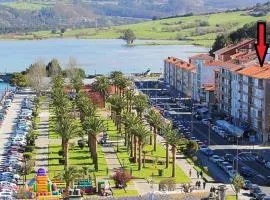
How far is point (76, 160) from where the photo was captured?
188ft

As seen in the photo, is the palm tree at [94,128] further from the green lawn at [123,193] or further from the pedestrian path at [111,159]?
the green lawn at [123,193]

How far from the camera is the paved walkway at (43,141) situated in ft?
186

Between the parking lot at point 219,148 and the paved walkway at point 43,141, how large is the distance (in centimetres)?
1160

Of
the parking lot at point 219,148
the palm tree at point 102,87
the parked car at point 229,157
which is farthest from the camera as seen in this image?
the palm tree at point 102,87

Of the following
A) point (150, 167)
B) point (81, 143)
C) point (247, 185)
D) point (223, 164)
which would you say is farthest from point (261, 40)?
point (81, 143)

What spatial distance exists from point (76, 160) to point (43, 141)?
10.3m

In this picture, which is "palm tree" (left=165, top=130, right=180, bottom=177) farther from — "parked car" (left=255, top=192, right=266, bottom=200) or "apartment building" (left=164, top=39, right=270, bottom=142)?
"apartment building" (left=164, top=39, right=270, bottom=142)

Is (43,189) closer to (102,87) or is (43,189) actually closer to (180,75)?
(102,87)

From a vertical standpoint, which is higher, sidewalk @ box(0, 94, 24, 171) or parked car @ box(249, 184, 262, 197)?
parked car @ box(249, 184, 262, 197)

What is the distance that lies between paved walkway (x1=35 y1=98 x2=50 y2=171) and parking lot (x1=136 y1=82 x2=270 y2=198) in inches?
457

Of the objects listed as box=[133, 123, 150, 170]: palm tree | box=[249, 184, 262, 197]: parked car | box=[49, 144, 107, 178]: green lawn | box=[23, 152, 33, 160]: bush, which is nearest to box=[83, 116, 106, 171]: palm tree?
box=[49, 144, 107, 178]: green lawn

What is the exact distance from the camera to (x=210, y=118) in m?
79.6

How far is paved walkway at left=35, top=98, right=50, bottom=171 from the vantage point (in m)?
56.6

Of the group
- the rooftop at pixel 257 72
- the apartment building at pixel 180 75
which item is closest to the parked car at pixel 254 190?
the rooftop at pixel 257 72
